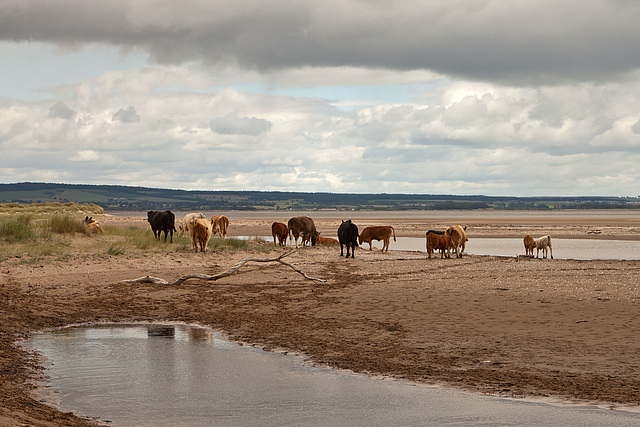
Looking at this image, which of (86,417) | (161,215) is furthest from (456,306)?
(161,215)

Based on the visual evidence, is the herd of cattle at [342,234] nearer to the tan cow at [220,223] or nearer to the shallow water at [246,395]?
the tan cow at [220,223]

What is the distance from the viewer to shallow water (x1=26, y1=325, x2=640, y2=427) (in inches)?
288

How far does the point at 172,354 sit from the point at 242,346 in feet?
3.80

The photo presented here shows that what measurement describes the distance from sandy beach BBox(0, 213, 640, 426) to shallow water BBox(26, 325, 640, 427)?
419 mm

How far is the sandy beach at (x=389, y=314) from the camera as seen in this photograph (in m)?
8.78

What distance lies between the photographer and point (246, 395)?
843 centimetres

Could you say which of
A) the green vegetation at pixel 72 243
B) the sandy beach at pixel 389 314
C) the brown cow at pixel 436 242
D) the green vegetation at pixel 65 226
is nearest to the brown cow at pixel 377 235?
the green vegetation at pixel 72 243

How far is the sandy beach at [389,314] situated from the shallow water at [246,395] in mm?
419

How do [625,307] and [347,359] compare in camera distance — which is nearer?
[347,359]

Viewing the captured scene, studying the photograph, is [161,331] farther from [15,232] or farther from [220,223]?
[220,223]

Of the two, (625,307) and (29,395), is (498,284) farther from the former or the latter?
(29,395)

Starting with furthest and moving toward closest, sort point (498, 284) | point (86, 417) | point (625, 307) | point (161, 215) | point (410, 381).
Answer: point (161, 215) → point (498, 284) → point (625, 307) → point (410, 381) → point (86, 417)

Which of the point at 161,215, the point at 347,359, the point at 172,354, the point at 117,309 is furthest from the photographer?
the point at 161,215

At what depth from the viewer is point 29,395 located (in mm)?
8047
